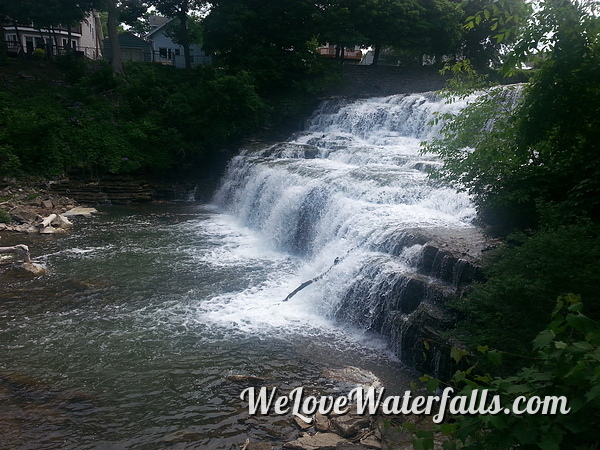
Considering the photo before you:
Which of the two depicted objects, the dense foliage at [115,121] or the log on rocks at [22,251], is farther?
the dense foliage at [115,121]

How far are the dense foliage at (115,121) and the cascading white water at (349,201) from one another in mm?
2478

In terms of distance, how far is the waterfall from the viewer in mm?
9164

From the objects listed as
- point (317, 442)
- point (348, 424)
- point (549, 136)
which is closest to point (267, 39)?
point (549, 136)

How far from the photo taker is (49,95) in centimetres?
2241

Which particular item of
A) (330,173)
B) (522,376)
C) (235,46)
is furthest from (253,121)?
(522,376)

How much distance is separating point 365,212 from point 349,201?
0.95 metres

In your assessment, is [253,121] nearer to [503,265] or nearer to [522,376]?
[503,265]

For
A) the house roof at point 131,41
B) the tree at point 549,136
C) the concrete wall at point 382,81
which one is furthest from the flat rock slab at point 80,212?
the house roof at point 131,41

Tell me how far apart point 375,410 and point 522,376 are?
180 inches

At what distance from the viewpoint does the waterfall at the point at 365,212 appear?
9.16 m

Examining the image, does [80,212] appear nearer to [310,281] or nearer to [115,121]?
[115,121]

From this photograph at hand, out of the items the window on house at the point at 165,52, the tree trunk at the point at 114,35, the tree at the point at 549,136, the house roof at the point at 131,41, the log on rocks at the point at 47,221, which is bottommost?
the log on rocks at the point at 47,221

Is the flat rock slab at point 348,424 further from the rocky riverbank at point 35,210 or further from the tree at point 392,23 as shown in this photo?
the tree at point 392,23

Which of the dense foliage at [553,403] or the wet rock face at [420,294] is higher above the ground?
the dense foliage at [553,403]
